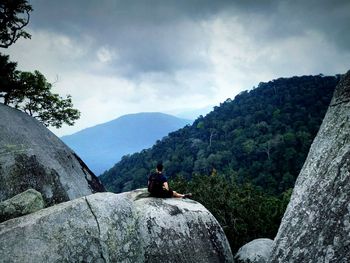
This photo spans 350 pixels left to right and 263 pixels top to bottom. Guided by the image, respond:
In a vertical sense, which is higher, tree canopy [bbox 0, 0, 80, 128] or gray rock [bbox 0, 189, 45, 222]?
tree canopy [bbox 0, 0, 80, 128]

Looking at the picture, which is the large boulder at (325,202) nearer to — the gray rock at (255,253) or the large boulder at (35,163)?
the gray rock at (255,253)

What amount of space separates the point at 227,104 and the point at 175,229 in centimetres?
14934

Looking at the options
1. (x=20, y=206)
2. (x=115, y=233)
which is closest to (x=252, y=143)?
(x=115, y=233)

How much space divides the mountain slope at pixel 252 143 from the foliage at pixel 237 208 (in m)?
34.1

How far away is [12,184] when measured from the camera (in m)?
14.5

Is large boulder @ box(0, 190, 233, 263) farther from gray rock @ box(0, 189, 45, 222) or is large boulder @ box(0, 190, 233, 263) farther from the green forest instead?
the green forest

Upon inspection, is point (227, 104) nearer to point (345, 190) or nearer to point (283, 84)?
point (283, 84)

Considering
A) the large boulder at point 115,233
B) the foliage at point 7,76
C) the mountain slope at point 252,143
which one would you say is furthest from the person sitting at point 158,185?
the mountain slope at point 252,143

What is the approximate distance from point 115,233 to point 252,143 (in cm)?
8893

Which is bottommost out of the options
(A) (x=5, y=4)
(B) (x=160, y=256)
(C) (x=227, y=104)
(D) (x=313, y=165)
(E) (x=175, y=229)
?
(B) (x=160, y=256)

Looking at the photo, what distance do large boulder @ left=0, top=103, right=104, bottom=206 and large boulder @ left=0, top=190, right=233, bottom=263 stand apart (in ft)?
15.5

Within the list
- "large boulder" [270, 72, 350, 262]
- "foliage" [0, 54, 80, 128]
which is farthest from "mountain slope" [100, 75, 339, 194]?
"large boulder" [270, 72, 350, 262]

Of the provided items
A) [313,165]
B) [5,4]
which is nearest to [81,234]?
[313,165]

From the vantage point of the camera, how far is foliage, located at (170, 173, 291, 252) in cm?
2738
